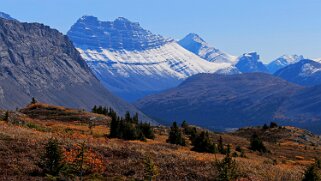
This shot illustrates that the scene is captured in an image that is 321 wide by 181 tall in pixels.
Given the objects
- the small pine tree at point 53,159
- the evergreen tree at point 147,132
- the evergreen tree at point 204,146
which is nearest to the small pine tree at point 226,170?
the small pine tree at point 53,159

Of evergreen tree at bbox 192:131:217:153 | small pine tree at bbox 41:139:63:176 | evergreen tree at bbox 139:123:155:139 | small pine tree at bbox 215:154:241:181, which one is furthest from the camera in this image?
evergreen tree at bbox 139:123:155:139

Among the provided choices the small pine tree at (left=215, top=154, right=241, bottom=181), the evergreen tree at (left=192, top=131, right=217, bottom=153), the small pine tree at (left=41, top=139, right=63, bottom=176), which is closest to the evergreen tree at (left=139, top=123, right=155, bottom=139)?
the evergreen tree at (left=192, top=131, right=217, bottom=153)

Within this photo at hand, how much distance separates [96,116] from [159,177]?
172ft

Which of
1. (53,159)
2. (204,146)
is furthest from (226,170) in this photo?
(204,146)

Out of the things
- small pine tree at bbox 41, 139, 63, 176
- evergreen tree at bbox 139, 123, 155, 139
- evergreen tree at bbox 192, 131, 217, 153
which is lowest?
small pine tree at bbox 41, 139, 63, 176

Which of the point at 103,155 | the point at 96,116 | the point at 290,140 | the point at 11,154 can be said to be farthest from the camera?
the point at 290,140

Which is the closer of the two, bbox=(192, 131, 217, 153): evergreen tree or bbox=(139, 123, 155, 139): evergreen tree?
bbox=(192, 131, 217, 153): evergreen tree

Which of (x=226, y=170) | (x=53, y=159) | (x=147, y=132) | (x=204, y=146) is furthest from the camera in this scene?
Result: (x=147, y=132)

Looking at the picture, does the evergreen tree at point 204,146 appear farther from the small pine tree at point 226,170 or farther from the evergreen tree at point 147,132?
the small pine tree at point 226,170

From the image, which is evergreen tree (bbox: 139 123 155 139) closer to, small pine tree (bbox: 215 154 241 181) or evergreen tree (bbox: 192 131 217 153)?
evergreen tree (bbox: 192 131 217 153)

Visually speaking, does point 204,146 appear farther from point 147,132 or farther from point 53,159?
point 53,159

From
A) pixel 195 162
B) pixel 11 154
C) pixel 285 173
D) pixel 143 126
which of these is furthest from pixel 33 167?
pixel 143 126

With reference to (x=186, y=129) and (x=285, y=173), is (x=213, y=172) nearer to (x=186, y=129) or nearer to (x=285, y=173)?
(x=285, y=173)

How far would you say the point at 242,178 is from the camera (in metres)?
40.1
